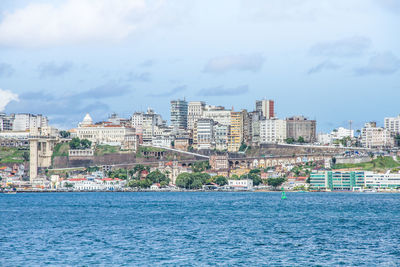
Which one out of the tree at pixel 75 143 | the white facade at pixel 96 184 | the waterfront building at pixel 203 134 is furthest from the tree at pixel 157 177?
the waterfront building at pixel 203 134

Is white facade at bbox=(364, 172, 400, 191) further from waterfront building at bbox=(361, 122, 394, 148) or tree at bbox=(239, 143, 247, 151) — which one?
tree at bbox=(239, 143, 247, 151)

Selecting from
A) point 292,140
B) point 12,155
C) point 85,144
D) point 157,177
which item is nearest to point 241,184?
point 157,177

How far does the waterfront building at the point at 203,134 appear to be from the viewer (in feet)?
645

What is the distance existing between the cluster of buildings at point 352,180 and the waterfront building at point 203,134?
178 feet

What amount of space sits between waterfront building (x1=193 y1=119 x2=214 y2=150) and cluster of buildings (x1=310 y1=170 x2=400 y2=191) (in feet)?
178

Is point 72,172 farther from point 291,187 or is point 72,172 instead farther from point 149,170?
point 291,187

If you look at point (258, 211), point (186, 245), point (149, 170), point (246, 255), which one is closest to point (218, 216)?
point (258, 211)

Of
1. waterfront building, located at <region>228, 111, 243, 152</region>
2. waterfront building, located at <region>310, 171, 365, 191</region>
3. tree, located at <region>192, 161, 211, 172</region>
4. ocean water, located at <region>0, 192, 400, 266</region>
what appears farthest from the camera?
waterfront building, located at <region>228, 111, 243, 152</region>

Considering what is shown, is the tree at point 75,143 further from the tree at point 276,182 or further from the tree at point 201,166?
the tree at point 276,182

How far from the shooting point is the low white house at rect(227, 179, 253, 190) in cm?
15625

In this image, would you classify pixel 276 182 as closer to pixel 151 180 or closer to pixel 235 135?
pixel 151 180

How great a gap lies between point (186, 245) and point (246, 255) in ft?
18.2

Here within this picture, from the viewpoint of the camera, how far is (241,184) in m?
158

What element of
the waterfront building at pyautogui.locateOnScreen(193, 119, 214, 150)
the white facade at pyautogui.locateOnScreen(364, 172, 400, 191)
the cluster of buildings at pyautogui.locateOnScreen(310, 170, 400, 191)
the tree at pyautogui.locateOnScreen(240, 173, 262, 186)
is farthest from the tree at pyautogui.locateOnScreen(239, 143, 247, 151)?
the white facade at pyautogui.locateOnScreen(364, 172, 400, 191)
